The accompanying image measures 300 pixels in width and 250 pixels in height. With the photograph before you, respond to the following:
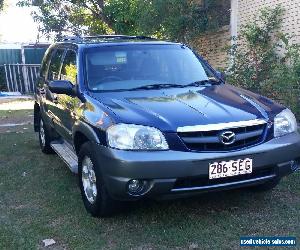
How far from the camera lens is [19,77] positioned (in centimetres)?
1877

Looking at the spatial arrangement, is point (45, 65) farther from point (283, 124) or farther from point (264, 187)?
point (283, 124)

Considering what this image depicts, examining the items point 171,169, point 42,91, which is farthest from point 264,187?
point 42,91

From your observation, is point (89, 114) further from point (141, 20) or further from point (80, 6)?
point (80, 6)

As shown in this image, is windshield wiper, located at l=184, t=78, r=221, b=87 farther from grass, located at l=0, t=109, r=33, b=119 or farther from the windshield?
grass, located at l=0, t=109, r=33, b=119

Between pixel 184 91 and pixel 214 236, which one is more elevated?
pixel 184 91

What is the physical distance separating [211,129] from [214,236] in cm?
91

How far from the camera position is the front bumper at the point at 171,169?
3475 mm

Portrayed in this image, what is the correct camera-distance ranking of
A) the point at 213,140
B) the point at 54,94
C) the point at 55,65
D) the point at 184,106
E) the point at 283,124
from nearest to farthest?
the point at 213,140
the point at 184,106
the point at 283,124
the point at 54,94
the point at 55,65

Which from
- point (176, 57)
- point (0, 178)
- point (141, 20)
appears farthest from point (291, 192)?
point (141, 20)

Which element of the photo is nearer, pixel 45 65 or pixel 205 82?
pixel 205 82

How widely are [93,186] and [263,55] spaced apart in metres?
6.62

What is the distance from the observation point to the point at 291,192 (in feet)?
15.2

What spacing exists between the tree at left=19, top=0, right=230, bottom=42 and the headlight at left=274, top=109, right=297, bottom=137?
7640 millimetres

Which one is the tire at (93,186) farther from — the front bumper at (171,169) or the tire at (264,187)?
the tire at (264,187)
